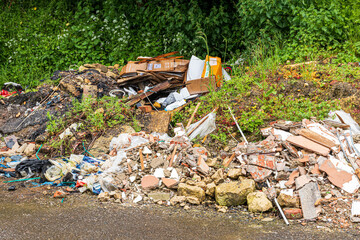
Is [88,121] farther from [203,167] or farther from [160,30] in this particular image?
[160,30]

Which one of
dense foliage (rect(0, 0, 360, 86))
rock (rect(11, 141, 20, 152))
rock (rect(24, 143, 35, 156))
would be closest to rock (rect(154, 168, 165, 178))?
rock (rect(24, 143, 35, 156))

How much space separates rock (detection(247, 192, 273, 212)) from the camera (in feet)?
12.3

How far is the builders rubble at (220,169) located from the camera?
12.4 ft

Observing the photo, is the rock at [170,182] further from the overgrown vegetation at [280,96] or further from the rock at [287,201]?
the rock at [287,201]

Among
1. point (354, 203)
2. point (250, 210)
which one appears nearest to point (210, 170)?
point (250, 210)

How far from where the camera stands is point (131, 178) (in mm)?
4320

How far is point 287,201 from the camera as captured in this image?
3697 millimetres

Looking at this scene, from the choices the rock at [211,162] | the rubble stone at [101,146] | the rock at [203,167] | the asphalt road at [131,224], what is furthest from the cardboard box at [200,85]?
the asphalt road at [131,224]

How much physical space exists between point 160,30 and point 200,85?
10.9ft

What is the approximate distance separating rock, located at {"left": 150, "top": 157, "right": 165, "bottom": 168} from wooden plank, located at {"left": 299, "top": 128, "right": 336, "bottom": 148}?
71.7 inches

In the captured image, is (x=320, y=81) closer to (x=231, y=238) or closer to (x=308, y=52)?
(x=308, y=52)

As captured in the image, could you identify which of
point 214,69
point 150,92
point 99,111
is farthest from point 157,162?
point 214,69

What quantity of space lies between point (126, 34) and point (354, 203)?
23.3ft

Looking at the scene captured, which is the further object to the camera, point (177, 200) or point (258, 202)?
point (177, 200)
